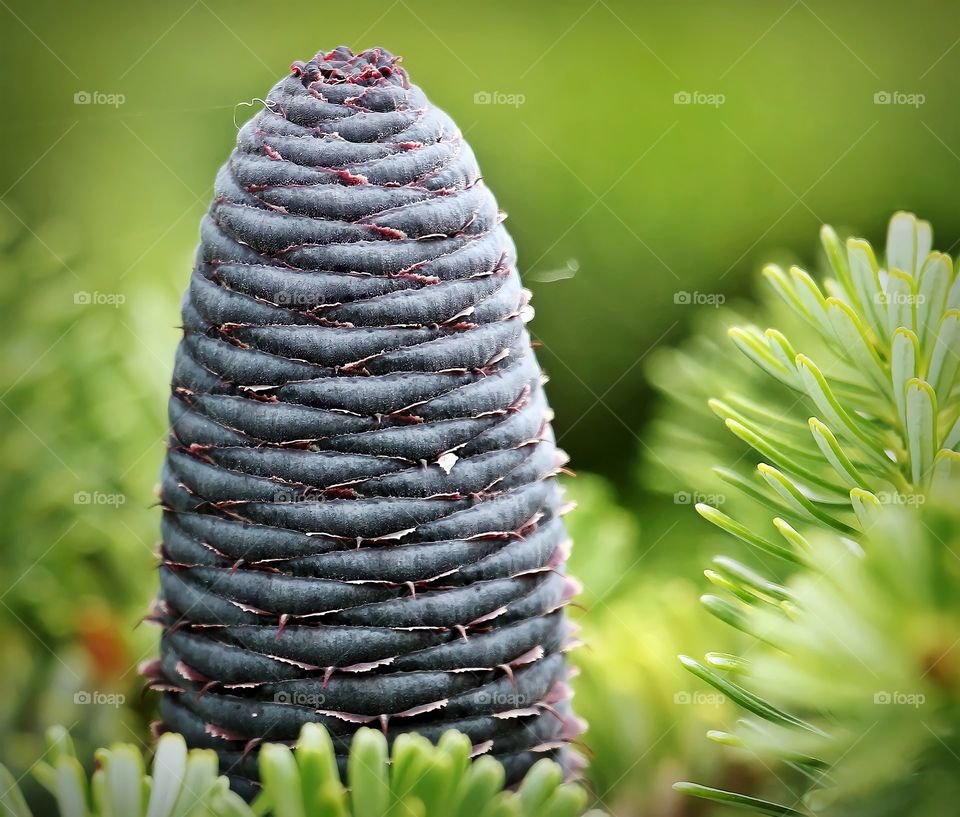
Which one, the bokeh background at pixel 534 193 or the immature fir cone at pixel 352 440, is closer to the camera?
the immature fir cone at pixel 352 440

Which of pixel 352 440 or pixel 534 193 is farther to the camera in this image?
pixel 534 193

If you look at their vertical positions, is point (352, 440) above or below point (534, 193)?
below

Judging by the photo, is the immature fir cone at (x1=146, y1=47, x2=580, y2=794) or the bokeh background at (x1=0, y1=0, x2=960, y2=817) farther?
the bokeh background at (x1=0, y1=0, x2=960, y2=817)

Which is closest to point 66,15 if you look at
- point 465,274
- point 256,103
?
point 256,103

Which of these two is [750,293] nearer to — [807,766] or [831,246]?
[831,246]
